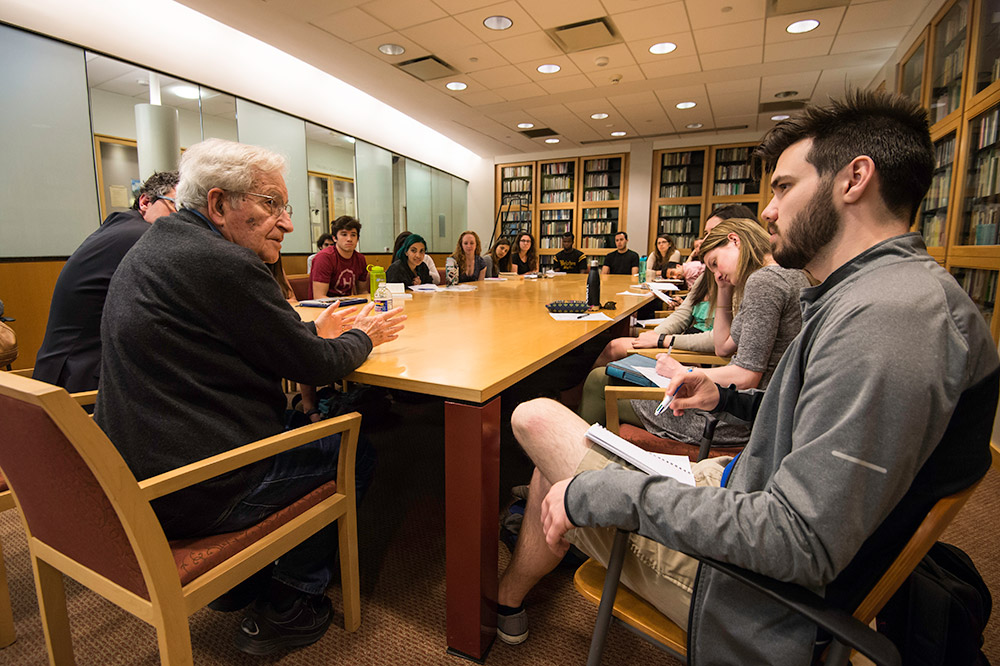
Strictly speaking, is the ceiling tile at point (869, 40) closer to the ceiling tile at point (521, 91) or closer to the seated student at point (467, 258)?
the ceiling tile at point (521, 91)

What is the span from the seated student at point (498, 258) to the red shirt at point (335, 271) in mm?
1970

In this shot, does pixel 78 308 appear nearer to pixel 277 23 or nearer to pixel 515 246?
pixel 277 23

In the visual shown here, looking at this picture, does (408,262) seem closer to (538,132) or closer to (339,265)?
(339,265)

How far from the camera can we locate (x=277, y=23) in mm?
4332

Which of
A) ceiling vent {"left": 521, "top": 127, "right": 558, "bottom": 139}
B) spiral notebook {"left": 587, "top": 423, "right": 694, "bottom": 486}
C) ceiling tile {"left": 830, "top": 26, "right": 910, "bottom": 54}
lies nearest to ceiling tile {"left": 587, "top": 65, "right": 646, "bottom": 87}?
ceiling tile {"left": 830, "top": 26, "right": 910, "bottom": 54}

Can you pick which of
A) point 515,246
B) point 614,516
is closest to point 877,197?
point 614,516

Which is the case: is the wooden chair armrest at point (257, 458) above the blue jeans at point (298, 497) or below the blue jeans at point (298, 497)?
above

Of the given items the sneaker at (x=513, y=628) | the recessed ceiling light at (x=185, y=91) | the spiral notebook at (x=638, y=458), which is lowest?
the sneaker at (x=513, y=628)

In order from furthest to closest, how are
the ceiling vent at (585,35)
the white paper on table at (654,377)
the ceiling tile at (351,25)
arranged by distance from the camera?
the ceiling vent at (585,35) → the ceiling tile at (351,25) → the white paper on table at (654,377)

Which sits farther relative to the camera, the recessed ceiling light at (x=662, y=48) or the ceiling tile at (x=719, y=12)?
the recessed ceiling light at (x=662, y=48)

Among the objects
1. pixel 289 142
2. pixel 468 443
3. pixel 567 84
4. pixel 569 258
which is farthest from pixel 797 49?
pixel 468 443

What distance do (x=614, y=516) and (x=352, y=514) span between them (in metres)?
0.82

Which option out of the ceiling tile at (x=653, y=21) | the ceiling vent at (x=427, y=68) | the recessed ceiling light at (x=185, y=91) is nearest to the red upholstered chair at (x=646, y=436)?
the ceiling tile at (x=653, y=21)

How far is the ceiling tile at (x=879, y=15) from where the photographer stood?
3.88 metres
